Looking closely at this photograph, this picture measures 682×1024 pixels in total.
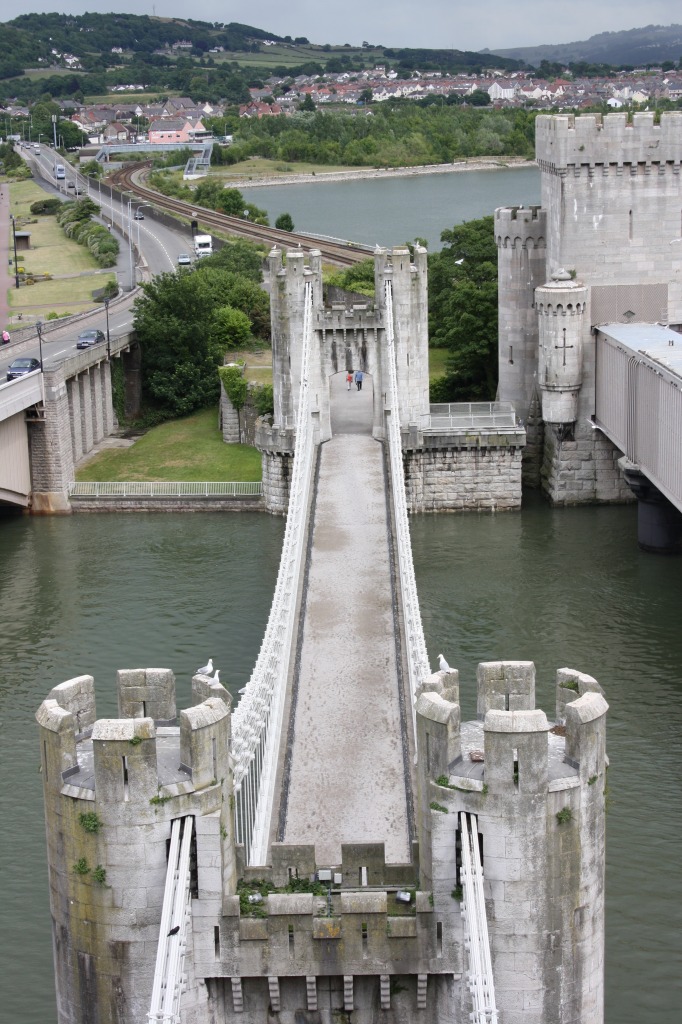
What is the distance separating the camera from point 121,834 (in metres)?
19.5

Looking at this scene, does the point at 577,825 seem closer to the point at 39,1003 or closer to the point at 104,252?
the point at 39,1003

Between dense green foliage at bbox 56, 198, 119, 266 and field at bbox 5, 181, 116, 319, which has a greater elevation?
dense green foliage at bbox 56, 198, 119, 266

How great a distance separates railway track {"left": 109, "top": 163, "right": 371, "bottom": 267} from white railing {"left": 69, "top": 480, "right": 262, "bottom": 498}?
1749cm

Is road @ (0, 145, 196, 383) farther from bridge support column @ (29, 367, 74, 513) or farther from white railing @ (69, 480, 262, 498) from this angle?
white railing @ (69, 480, 262, 498)

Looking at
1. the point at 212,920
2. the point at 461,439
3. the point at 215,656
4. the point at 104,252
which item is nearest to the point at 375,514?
the point at 215,656

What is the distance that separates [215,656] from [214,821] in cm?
2248

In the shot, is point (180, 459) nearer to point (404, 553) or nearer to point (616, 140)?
point (616, 140)

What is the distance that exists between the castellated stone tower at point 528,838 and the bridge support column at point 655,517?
101 ft

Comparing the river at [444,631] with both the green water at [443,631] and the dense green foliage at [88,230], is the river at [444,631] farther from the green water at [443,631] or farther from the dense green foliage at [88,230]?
the dense green foliage at [88,230]

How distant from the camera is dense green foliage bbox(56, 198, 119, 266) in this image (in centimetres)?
9969

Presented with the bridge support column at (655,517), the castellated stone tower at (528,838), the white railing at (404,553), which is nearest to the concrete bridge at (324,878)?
the castellated stone tower at (528,838)

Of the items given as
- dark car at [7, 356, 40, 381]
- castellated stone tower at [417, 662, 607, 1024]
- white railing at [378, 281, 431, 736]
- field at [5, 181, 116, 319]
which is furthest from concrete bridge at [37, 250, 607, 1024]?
field at [5, 181, 116, 319]

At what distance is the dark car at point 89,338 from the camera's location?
6645 cm

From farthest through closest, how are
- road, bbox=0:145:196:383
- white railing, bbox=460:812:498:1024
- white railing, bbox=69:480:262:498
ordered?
road, bbox=0:145:196:383
white railing, bbox=69:480:262:498
white railing, bbox=460:812:498:1024
